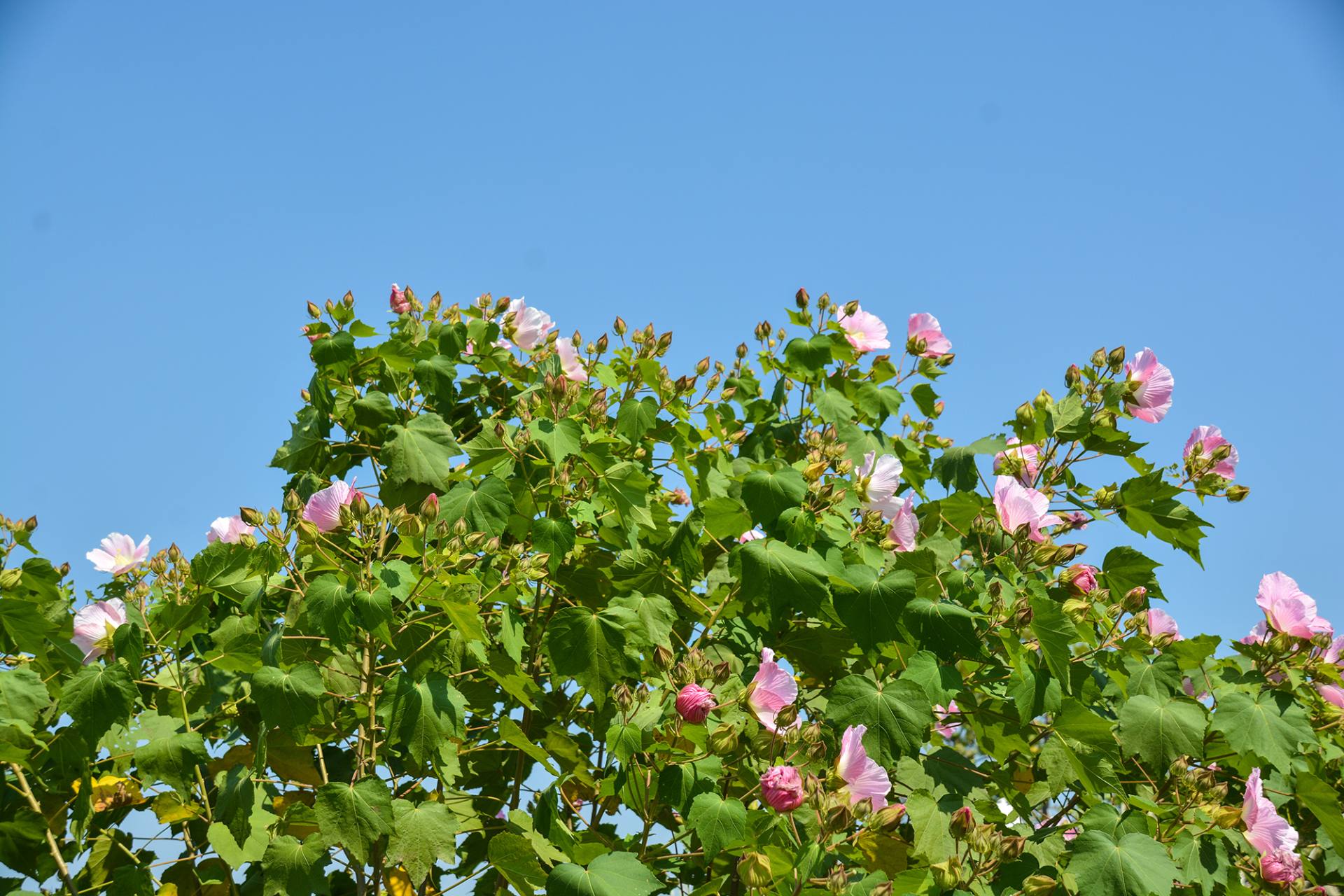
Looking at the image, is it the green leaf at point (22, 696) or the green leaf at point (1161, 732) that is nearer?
the green leaf at point (22, 696)

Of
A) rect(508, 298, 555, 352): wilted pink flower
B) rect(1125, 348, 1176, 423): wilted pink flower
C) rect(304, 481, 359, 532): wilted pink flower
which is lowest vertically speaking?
rect(304, 481, 359, 532): wilted pink flower

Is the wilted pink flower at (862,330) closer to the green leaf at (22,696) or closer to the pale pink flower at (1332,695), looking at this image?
the pale pink flower at (1332,695)

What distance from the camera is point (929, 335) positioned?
11.4 ft

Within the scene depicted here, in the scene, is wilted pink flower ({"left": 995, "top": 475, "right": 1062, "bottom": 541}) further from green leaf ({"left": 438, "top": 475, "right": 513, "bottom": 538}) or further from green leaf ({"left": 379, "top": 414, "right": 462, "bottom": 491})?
green leaf ({"left": 379, "top": 414, "right": 462, "bottom": 491})

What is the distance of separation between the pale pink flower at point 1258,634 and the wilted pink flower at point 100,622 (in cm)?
303

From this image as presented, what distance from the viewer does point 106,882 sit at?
2.63 meters

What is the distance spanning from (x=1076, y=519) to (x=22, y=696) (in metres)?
2.73

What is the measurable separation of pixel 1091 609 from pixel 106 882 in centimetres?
265

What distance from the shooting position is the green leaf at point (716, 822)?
2.06 metres

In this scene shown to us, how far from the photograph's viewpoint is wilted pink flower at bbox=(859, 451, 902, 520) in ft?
9.09

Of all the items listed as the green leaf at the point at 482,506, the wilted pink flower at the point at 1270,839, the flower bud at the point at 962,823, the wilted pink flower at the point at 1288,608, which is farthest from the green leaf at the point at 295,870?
the wilted pink flower at the point at 1288,608

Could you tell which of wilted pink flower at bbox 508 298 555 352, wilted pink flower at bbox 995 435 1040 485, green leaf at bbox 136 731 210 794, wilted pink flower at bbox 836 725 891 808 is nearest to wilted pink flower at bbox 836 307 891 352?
wilted pink flower at bbox 995 435 1040 485

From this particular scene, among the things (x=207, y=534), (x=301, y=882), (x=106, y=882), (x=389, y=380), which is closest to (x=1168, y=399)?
(x=389, y=380)

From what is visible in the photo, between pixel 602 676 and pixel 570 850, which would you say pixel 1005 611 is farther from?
pixel 570 850
